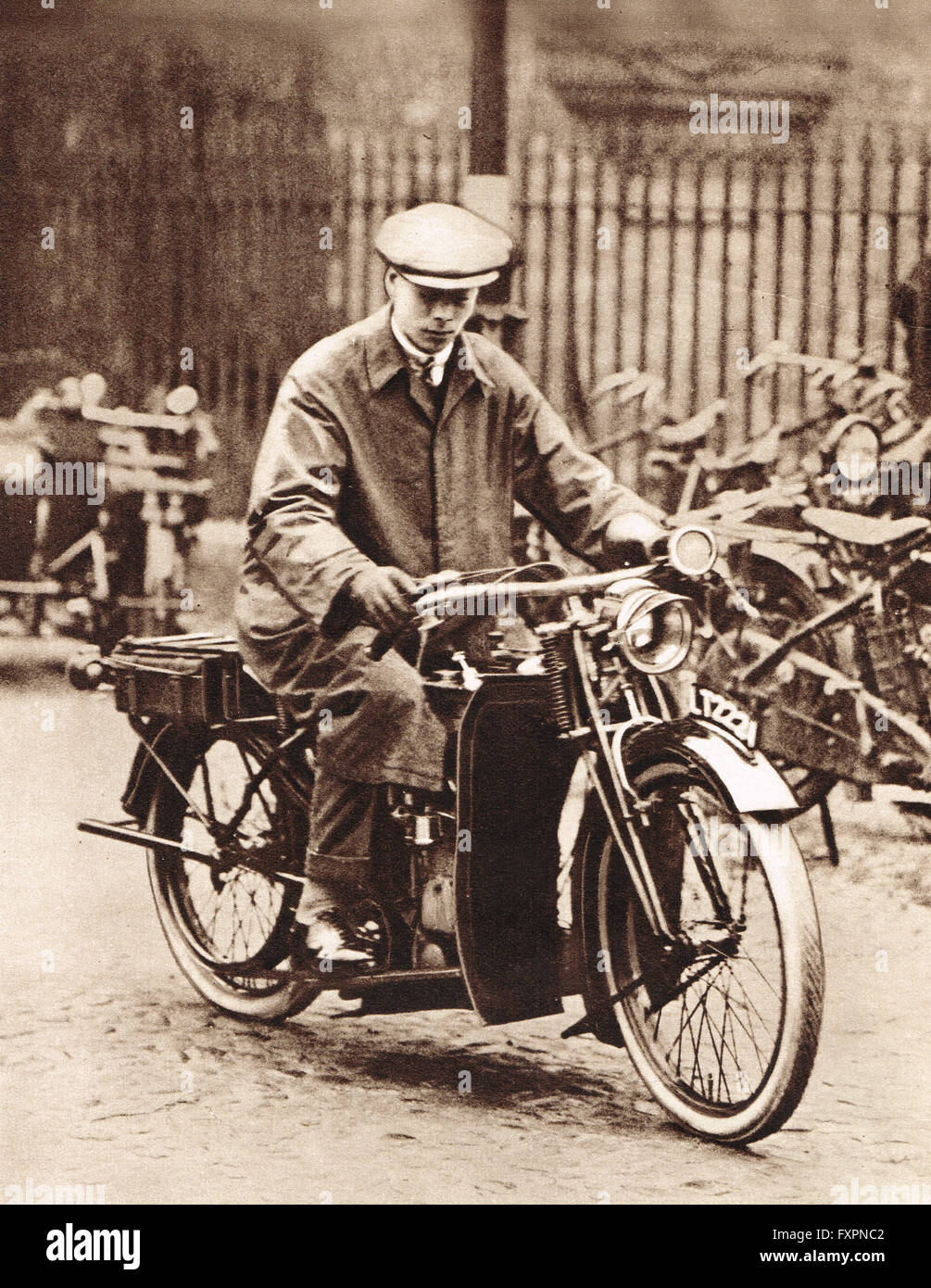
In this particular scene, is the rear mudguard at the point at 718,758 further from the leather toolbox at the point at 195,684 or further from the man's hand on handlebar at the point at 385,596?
the leather toolbox at the point at 195,684

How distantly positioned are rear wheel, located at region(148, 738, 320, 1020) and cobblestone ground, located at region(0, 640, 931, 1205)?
79 millimetres

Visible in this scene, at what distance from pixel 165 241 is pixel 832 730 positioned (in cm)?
274

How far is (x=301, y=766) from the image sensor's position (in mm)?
3930

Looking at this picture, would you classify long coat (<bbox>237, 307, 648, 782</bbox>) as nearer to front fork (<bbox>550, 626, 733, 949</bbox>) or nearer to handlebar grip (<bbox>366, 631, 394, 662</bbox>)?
handlebar grip (<bbox>366, 631, 394, 662</bbox>)

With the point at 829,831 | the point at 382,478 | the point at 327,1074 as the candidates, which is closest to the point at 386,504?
the point at 382,478

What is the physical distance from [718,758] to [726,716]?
159 mm

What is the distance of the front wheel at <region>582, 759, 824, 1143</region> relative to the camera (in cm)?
321

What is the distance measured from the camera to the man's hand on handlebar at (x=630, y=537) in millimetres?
3813

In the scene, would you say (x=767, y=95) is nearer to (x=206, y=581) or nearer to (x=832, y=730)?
(x=832, y=730)

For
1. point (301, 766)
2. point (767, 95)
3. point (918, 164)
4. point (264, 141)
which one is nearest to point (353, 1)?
point (264, 141)

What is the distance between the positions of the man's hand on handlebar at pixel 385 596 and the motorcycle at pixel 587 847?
2.5 inches

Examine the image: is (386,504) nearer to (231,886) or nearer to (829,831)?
(231,886)

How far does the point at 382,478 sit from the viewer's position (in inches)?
152

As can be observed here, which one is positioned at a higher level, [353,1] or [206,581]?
[353,1]
